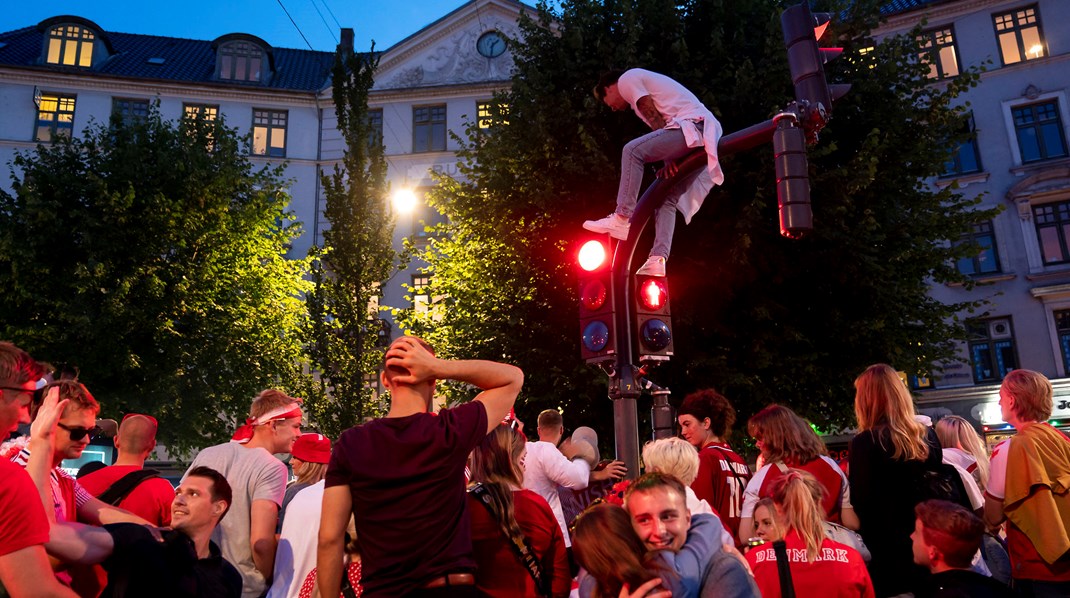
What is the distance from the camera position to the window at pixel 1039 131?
83.7 ft

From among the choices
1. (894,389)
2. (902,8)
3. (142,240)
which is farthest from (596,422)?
(902,8)

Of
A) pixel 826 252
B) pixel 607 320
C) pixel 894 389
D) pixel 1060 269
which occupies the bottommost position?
pixel 894 389

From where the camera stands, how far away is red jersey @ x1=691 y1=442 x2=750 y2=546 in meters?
5.39

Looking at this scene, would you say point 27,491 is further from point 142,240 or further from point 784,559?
point 142,240

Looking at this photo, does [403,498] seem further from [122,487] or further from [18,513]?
[122,487]

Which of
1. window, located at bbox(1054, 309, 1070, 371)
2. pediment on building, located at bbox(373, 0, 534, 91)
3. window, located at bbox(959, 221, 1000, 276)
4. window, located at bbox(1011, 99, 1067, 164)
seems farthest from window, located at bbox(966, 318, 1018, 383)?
pediment on building, located at bbox(373, 0, 534, 91)

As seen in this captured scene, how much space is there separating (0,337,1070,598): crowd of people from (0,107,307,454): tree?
15978mm

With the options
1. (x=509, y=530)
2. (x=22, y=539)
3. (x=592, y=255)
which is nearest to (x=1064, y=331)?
(x=592, y=255)

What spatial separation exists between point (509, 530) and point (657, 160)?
4.17 m

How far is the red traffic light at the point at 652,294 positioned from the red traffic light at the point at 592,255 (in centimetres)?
43

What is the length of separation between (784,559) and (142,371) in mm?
19679

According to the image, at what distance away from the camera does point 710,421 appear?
579 centimetres

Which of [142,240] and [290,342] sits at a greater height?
[142,240]

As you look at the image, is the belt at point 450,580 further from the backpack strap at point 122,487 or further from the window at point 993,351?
the window at point 993,351
